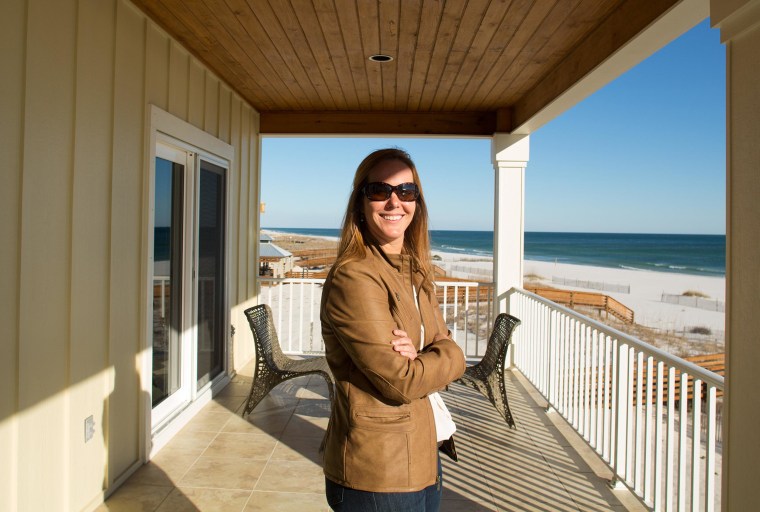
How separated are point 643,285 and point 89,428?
2719 cm

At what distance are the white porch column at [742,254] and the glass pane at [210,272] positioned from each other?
11.2 ft

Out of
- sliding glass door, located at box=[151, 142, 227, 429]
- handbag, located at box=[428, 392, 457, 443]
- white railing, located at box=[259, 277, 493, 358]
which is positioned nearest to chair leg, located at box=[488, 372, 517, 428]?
white railing, located at box=[259, 277, 493, 358]

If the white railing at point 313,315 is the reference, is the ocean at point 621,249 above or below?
above

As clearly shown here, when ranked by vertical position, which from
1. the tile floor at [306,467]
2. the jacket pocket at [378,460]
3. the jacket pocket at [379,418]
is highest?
the jacket pocket at [379,418]

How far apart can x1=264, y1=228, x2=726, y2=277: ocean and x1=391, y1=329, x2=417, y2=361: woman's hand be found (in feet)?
90.8

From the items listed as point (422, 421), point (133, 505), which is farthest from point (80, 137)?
point (422, 421)

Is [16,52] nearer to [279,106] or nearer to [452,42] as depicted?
[452,42]

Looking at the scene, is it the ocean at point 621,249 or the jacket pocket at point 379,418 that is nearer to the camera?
the jacket pocket at point 379,418

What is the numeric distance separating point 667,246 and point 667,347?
23.4 m

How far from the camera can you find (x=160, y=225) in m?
3.46

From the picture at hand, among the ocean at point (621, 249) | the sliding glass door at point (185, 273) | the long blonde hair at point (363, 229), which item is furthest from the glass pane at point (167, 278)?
the ocean at point (621, 249)

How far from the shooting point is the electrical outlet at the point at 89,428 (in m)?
2.52

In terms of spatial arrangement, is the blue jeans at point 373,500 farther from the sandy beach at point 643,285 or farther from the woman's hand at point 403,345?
the sandy beach at point 643,285

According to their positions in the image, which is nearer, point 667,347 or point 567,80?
point 567,80
